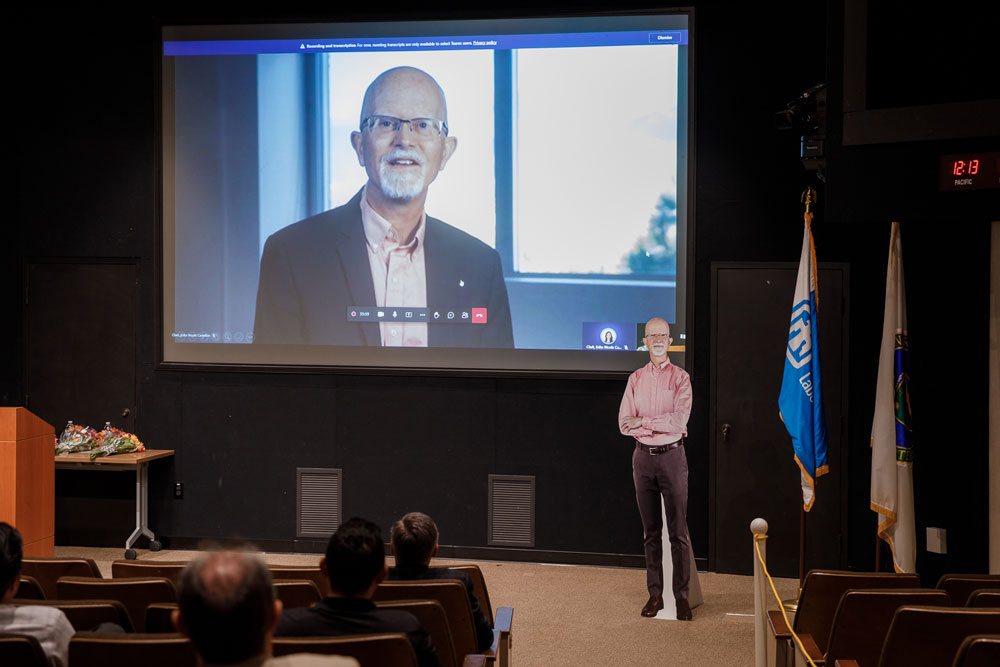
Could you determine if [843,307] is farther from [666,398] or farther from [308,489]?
[308,489]

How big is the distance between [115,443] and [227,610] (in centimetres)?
584

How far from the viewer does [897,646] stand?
271 cm

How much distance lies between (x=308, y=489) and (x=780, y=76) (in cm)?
453

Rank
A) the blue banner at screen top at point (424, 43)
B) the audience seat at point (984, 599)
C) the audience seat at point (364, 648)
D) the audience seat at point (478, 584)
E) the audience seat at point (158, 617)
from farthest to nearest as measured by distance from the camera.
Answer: the blue banner at screen top at point (424, 43), the audience seat at point (478, 584), the audience seat at point (984, 599), the audience seat at point (158, 617), the audience seat at point (364, 648)

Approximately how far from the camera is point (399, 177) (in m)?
6.92

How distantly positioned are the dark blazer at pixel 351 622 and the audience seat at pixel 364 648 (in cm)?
11

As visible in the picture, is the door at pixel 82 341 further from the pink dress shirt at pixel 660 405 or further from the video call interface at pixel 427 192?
the pink dress shirt at pixel 660 405

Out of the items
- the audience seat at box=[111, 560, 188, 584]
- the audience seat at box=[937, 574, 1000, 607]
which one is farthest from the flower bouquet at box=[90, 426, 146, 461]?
the audience seat at box=[937, 574, 1000, 607]

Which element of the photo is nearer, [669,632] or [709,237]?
[669,632]

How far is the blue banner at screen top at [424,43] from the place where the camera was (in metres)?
6.63

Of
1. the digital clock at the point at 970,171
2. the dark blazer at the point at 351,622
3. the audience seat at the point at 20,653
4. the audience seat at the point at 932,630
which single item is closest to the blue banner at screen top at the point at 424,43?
the digital clock at the point at 970,171

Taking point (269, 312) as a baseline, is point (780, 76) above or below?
above

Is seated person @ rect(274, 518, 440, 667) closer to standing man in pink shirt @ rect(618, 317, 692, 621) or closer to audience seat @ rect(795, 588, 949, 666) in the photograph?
audience seat @ rect(795, 588, 949, 666)

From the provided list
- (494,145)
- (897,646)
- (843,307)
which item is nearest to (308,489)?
(494,145)
